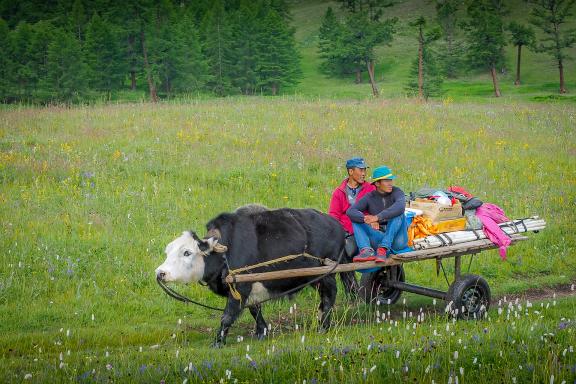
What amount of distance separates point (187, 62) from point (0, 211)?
49630 millimetres

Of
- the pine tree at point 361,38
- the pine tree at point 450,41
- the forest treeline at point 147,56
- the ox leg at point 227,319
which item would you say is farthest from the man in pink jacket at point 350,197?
the pine tree at point 450,41

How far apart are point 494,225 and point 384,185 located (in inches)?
82.2

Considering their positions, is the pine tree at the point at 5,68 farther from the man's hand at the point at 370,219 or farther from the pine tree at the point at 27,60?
the man's hand at the point at 370,219

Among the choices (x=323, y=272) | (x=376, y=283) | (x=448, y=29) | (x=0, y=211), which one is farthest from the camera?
(x=448, y=29)

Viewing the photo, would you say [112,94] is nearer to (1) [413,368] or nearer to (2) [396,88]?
(2) [396,88]

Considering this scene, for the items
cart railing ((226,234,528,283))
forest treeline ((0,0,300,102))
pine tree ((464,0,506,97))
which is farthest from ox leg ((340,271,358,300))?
pine tree ((464,0,506,97))

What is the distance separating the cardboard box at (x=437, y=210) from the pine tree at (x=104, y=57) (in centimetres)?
5496

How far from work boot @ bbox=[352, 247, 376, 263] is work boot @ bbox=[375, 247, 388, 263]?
9 centimetres

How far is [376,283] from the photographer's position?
11648 mm

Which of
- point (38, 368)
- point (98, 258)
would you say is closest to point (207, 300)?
point (98, 258)

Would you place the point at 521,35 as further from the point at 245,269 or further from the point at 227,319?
the point at 227,319

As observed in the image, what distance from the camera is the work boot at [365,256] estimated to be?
9797 mm

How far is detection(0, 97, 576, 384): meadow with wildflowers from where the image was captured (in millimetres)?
7055

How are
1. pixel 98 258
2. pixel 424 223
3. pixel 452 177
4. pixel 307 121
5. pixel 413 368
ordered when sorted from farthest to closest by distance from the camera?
pixel 307 121 → pixel 452 177 → pixel 98 258 → pixel 424 223 → pixel 413 368
